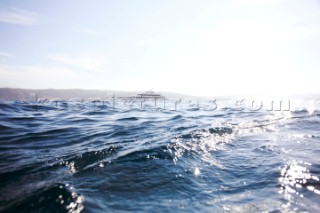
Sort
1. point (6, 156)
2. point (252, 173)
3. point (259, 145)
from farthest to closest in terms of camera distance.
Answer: point (259, 145) < point (6, 156) < point (252, 173)

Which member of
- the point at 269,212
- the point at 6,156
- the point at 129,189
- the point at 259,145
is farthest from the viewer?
the point at 259,145

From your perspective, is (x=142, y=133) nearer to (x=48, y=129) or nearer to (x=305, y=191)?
(x=48, y=129)

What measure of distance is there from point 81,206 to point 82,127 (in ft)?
22.3

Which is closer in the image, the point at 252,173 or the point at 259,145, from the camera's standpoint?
the point at 252,173

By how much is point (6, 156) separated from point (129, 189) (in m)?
3.61

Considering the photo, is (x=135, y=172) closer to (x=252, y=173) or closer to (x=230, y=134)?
(x=252, y=173)

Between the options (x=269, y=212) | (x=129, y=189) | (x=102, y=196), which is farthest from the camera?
(x=129, y=189)

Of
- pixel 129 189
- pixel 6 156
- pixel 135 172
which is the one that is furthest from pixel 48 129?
pixel 129 189


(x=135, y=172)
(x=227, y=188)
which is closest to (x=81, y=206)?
(x=135, y=172)

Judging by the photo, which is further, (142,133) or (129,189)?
(142,133)

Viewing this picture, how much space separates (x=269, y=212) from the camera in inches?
125

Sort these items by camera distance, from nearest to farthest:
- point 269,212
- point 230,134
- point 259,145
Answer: point 269,212 < point 259,145 < point 230,134

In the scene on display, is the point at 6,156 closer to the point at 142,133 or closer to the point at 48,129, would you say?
the point at 48,129

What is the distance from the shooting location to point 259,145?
6.87m
